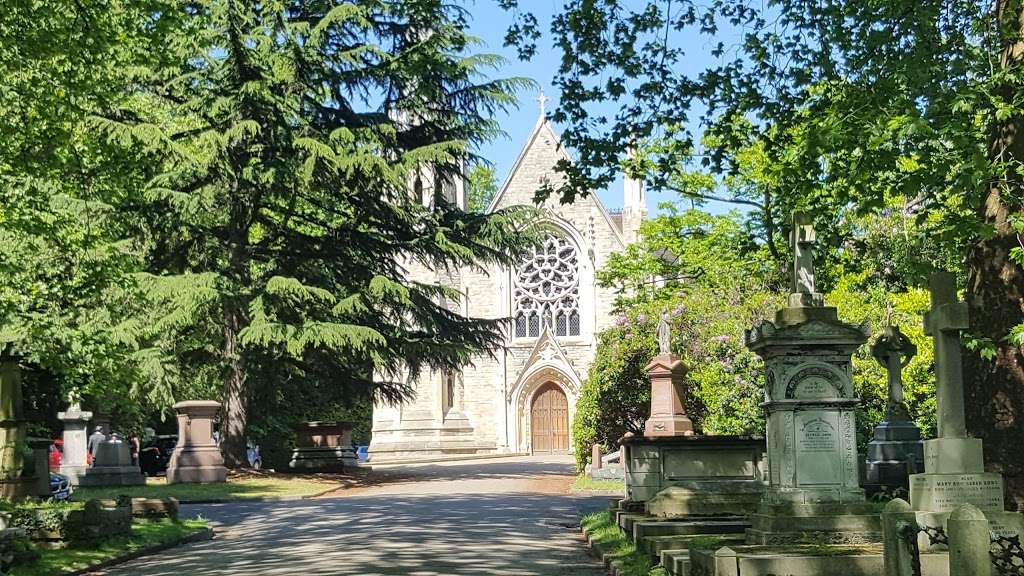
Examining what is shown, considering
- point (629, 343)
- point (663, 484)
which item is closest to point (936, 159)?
point (663, 484)

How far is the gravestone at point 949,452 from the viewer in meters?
9.34

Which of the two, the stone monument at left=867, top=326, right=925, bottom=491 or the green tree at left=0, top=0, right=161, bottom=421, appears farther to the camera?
the stone monument at left=867, top=326, right=925, bottom=491

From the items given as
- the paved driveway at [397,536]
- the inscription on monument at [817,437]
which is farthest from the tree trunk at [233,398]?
the inscription on monument at [817,437]

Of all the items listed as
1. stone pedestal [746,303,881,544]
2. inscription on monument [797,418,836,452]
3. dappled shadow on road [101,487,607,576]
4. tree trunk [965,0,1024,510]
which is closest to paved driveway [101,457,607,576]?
dappled shadow on road [101,487,607,576]

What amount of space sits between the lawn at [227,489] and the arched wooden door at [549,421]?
76.2ft

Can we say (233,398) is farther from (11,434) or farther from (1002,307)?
(1002,307)

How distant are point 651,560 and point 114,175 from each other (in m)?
9.71

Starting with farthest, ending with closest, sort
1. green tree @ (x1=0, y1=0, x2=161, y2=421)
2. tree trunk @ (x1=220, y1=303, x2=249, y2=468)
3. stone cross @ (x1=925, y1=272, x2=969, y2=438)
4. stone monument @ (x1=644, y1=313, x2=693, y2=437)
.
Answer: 1. tree trunk @ (x1=220, y1=303, x2=249, y2=468)
2. stone monument @ (x1=644, y1=313, x2=693, y2=437)
3. green tree @ (x1=0, y1=0, x2=161, y2=421)
4. stone cross @ (x1=925, y1=272, x2=969, y2=438)

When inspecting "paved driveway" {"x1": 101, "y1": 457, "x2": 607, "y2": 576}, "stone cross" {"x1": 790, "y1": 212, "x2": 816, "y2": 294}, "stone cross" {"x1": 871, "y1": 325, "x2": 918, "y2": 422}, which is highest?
"stone cross" {"x1": 790, "y1": 212, "x2": 816, "y2": 294}

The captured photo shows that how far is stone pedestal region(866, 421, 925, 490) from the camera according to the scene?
16.4 meters

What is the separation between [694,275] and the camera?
29.8 meters

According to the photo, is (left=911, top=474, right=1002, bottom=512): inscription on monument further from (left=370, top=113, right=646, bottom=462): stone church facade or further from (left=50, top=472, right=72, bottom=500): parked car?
(left=370, top=113, right=646, bottom=462): stone church facade

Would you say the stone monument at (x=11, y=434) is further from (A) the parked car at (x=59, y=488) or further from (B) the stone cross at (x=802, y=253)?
(B) the stone cross at (x=802, y=253)

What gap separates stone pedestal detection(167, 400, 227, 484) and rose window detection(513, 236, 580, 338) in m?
25.2
